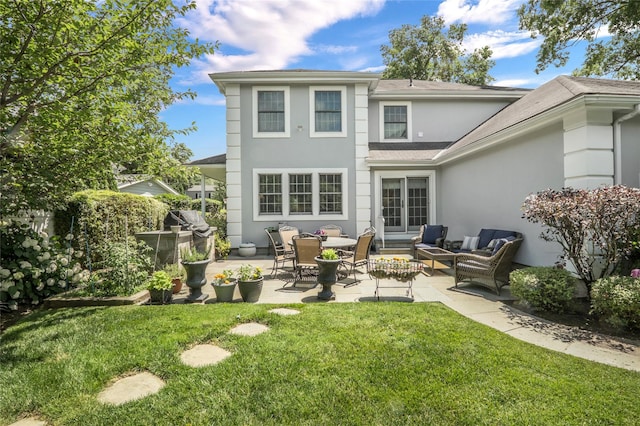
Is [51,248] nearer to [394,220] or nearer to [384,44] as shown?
[394,220]

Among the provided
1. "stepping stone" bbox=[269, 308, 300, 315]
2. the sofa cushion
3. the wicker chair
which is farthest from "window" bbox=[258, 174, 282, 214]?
the wicker chair

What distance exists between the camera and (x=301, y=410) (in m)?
2.36

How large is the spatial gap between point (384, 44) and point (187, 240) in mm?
22428

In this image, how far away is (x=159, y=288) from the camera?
5082mm

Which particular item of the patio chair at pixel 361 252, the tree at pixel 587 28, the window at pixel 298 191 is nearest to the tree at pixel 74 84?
the patio chair at pixel 361 252

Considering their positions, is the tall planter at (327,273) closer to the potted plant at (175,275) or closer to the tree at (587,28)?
the potted plant at (175,275)

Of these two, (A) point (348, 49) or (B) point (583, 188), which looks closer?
(B) point (583, 188)

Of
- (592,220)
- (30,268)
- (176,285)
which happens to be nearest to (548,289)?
(592,220)

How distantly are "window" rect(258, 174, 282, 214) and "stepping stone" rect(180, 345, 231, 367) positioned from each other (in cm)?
757

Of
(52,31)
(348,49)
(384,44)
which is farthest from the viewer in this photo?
(384,44)

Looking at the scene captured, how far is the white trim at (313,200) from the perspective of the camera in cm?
1062

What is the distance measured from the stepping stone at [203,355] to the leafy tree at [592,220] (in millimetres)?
5133

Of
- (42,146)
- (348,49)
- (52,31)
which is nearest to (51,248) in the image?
(42,146)

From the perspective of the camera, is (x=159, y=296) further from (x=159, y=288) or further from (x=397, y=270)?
(x=397, y=270)
